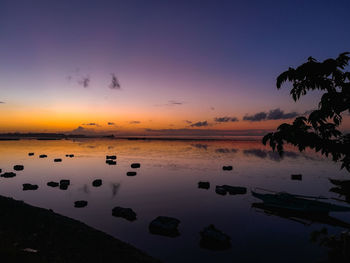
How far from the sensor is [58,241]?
18.9 meters

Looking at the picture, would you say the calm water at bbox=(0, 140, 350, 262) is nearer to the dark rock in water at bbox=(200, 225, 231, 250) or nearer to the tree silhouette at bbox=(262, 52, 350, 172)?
the dark rock in water at bbox=(200, 225, 231, 250)

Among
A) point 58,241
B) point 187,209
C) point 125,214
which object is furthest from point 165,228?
point 58,241

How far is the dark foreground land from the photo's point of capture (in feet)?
55.3

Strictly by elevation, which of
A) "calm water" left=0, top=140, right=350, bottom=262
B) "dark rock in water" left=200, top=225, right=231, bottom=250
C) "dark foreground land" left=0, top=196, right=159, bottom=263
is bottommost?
"calm water" left=0, top=140, right=350, bottom=262

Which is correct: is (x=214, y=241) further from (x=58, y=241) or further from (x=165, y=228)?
(x=58, y=241)

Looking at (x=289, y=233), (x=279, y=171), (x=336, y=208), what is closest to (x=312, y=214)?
(x=336, y=208)

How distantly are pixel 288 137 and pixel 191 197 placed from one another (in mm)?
46584

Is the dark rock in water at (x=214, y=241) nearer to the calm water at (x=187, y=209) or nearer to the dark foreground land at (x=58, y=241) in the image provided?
the calm water at (x=187, y=209)

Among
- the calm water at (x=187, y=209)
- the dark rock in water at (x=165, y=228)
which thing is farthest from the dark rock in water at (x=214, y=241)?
the dark rock in water at (x=165, y=228)

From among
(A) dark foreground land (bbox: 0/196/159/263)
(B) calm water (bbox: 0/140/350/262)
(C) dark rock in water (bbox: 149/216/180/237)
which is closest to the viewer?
(A) dark foreground land (bbox: 0/196/159/263)

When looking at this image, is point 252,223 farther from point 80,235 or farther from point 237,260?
point 80,235

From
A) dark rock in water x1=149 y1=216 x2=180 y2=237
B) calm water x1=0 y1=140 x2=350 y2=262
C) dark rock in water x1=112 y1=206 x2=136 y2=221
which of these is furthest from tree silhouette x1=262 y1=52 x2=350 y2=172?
dark rock in water x1=112 y1=206 x2=136 y2=221

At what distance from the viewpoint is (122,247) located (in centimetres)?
2016

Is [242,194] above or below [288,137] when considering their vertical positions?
below
